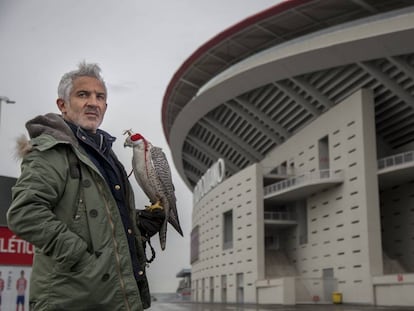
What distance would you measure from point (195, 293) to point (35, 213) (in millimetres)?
59764

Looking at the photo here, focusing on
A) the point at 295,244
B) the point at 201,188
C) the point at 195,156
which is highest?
the point at 195,156

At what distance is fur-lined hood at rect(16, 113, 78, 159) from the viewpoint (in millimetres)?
2594

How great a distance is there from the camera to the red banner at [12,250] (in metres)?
7.32

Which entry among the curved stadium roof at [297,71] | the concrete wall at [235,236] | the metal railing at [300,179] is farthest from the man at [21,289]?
the concrete wall at [235,236]

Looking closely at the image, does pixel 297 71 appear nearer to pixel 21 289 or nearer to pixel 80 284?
pixel 21 289

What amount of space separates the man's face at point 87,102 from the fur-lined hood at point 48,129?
0.11 meters

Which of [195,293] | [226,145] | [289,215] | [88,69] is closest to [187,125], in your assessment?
[226,145]

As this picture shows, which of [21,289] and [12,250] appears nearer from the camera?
[12,250]

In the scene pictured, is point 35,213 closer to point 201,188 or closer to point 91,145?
point 91,145

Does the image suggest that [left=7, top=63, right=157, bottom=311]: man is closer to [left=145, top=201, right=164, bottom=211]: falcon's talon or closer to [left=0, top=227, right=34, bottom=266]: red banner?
[left=145, top=201, right=164, bottom=211]: falcon's talon

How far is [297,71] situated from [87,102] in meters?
34.4

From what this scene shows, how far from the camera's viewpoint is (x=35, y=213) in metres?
2.36

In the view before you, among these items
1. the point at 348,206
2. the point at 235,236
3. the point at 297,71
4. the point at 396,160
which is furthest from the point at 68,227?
the point at 235,236

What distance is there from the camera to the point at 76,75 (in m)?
2.81
